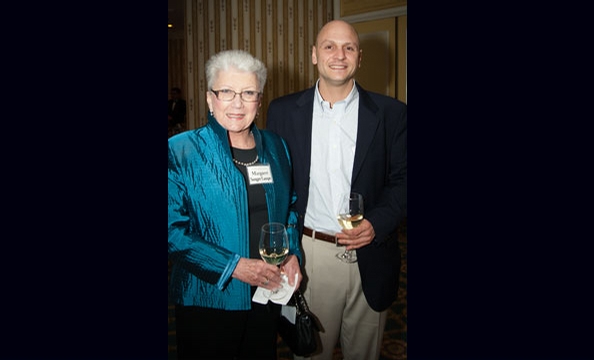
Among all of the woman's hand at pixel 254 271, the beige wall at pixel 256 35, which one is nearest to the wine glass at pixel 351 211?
the woman's hand at pixel 254 271

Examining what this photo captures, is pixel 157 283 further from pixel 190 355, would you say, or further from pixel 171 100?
pixel 171 100

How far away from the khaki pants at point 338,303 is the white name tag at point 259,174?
45 cm

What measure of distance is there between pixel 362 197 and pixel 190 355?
819mm

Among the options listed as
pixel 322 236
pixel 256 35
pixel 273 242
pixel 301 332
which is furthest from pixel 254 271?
pixel 256 35

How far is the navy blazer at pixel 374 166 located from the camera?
1.54 metres

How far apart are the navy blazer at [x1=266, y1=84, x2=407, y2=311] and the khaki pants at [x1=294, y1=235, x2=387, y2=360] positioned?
0.24 feet

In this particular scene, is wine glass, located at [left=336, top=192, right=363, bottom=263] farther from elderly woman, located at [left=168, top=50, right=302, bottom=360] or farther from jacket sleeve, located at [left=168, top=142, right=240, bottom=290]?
jacket sleeve, located at [left=168, top=142, right=240, bottom=290]

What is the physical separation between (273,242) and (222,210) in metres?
0.19

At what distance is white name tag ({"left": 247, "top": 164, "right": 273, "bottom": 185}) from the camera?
1.30 metres

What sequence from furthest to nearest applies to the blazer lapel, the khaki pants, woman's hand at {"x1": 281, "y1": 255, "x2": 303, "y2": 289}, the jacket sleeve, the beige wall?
the beige wall
the khaki pants
the blazer lapel
woman's hand at {"x1": 281, "y1": 255, "x2": 303, "y2": 289}
the jacket sleeve

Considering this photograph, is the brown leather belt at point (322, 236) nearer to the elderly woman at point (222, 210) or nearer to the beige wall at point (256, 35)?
the elderly woman at point (222, 210)

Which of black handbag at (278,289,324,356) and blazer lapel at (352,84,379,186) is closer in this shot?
black handbag at (278,289,324,356)

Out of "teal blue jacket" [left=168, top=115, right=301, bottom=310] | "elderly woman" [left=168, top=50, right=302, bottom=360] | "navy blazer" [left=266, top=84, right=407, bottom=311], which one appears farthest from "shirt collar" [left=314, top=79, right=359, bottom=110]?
"teal blue jacket" [left=168, top=115, right=301, bottom=310]

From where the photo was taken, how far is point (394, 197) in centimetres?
156
